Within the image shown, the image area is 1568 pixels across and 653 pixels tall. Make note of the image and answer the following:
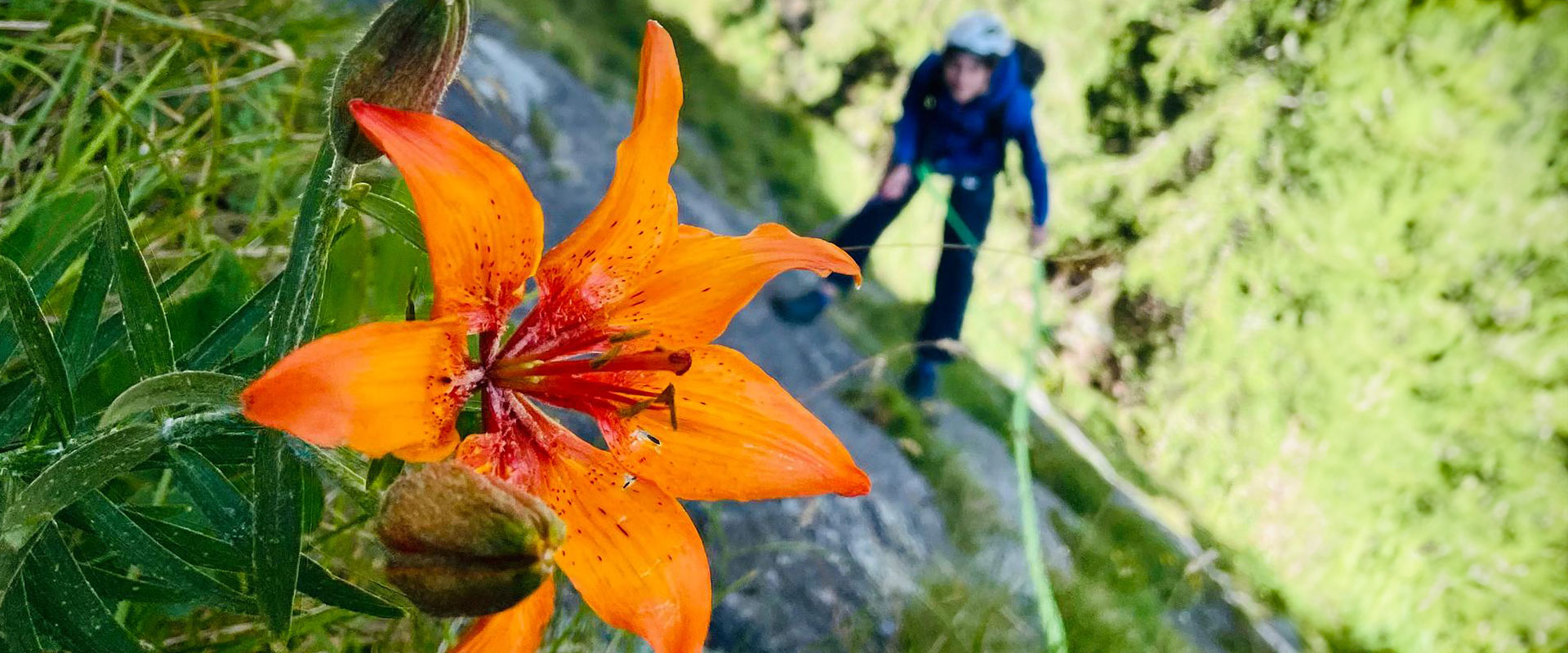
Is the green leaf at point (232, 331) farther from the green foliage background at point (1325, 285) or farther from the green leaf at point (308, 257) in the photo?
the green foliage background at point (1325, 285)

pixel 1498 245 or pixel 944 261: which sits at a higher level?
pixel 1498 245

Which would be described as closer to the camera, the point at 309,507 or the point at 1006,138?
the point at 309,507

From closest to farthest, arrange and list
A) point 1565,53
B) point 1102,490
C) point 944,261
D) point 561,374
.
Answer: point 561,374 → point 1565,53 → point 1102,490 → point 944,261

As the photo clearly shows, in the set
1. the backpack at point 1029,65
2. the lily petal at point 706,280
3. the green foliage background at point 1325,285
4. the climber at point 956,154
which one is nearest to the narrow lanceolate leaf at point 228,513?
the lily petal at point 706,280

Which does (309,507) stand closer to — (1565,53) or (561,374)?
(561,374)

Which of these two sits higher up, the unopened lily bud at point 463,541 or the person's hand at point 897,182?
the unopened lily bud at point 463,541

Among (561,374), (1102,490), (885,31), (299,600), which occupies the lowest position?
(1102,490)

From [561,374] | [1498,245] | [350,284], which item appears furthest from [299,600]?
[1498,245]
